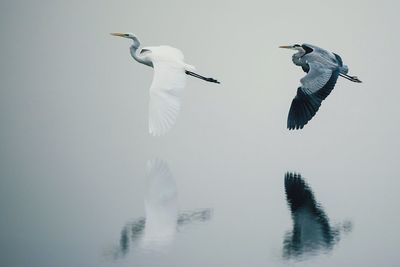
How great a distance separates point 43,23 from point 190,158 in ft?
105

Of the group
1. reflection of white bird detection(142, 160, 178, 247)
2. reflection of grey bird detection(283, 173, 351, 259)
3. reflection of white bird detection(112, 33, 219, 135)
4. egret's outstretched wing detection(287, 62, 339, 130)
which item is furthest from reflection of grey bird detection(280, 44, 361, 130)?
reflection of white bird detection(142, 160, 178, 247)

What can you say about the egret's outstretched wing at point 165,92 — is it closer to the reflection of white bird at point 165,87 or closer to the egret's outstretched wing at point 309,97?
the reflection of white bird at point 165,87

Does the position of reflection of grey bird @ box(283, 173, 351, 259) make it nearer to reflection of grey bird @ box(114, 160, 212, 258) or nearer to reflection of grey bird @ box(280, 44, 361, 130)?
reflection of grey bird @ box(114, 160, 212, 258)

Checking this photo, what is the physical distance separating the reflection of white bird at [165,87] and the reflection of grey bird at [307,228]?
2200 millimetres

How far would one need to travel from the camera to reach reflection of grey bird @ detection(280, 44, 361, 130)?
14742 millimetres

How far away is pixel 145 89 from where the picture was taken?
2620 cm

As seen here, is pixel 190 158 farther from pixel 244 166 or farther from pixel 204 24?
pixel 204 24

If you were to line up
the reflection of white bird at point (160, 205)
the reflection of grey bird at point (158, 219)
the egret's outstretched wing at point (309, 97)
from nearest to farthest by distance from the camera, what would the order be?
the reflection of grey bird at point (158, 219) → the reflection of white bird at point (160, 205) → the egret's outstretched wing at point (309, 97)

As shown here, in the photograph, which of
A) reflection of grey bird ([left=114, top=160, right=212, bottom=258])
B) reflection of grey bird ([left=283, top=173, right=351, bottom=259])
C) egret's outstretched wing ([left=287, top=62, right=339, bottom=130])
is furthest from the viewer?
egret's outstretched wing ([left=287, top=62, right=339, bottom=130])

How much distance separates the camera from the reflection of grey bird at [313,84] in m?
14.7

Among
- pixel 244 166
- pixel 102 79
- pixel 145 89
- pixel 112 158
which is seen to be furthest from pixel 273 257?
pixel 102 79

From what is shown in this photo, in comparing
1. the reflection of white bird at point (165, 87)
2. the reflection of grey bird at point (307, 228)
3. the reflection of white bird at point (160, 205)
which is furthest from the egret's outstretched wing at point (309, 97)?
the reflection of white bird at point (160, 205)

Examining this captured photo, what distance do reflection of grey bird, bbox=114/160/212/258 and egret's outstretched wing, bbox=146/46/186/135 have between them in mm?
928

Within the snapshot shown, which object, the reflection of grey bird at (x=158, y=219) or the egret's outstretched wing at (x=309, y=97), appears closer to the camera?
the reflection of grey bird at (x=158, y=219)
